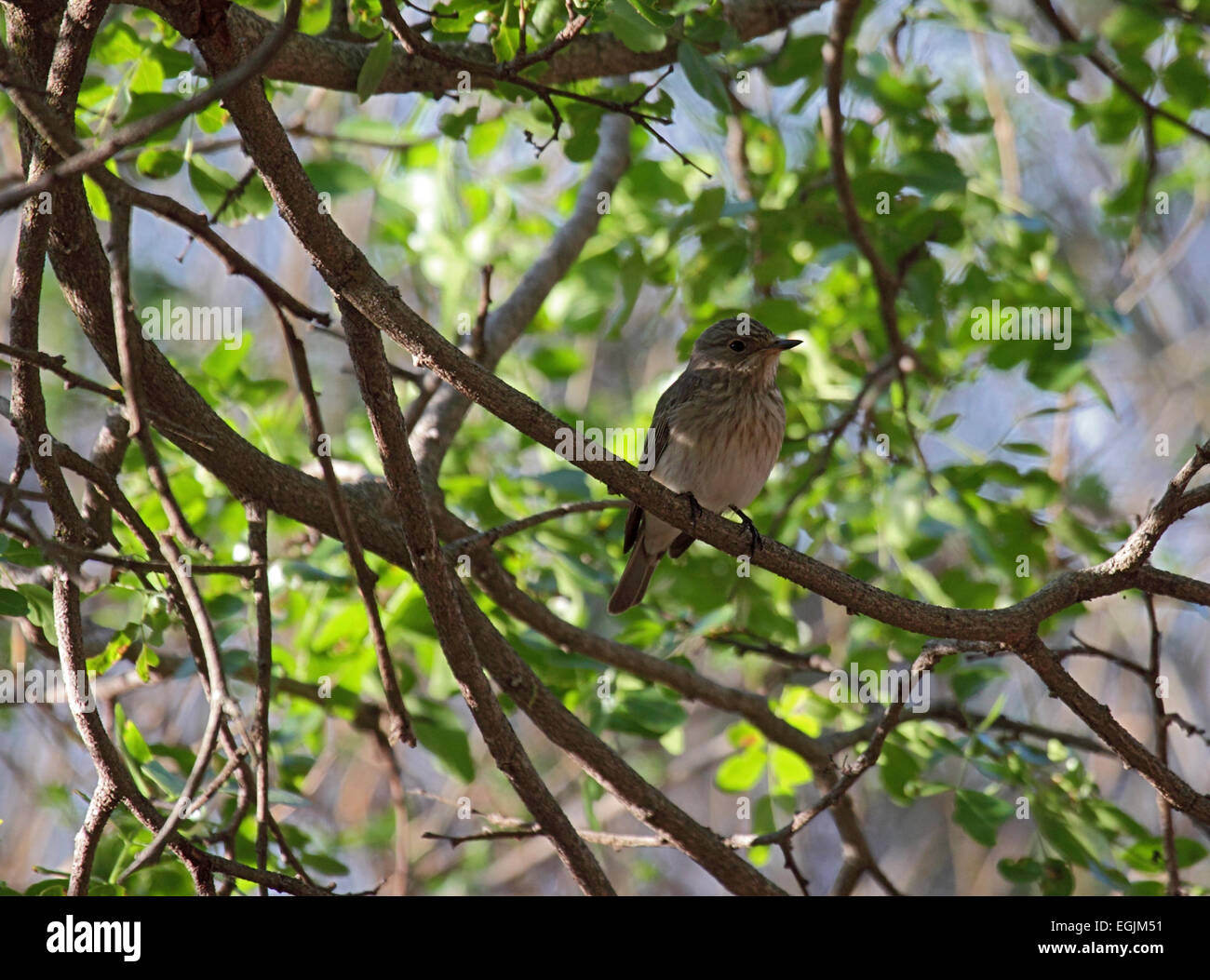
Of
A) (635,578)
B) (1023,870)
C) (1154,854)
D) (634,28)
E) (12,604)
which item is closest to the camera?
(634,28)

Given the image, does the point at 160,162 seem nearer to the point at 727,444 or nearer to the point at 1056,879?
the point at 727,444

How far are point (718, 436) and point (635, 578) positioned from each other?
722mm

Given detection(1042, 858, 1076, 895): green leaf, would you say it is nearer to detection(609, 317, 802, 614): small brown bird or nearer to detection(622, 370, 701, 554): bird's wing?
detection(609, 317, 802, 614): small brown bird

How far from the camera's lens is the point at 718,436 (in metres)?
5.01

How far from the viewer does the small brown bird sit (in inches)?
195

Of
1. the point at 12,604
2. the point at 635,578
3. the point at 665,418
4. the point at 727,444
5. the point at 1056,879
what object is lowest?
the point at 1056,879

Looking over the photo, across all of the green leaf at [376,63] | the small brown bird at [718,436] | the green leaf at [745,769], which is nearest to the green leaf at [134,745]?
the green leaf at [376,63]

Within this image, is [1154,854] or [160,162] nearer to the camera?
[160,162]

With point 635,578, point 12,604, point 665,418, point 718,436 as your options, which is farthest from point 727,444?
point 12,604

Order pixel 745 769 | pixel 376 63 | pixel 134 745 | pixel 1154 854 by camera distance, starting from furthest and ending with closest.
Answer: pixel 745 769 < pixel 1154 854 < pixel 134 745 < pixel 376 63

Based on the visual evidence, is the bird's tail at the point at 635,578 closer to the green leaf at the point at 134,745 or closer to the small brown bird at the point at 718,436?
the small brown bird at the point at 718,436

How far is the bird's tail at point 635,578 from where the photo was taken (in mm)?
5105
